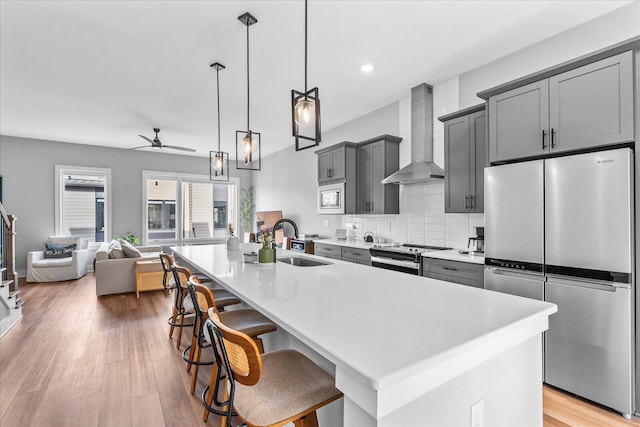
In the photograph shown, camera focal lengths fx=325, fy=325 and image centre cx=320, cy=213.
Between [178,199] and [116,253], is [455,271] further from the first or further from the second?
[178,199]

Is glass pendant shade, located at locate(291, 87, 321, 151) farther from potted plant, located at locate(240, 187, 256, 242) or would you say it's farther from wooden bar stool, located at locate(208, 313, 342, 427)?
potted plant, located at locate(240, 187, 256, 242)

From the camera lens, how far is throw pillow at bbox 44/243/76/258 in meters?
6.38

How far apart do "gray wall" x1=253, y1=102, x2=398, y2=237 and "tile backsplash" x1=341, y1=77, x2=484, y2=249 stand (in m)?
0.50

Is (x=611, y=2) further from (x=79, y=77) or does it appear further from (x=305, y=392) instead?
(x=79, y=77)

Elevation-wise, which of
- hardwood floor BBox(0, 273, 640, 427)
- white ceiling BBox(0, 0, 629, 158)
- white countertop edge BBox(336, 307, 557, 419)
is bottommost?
hardwood floor BBox(0, 273, 640, 427)

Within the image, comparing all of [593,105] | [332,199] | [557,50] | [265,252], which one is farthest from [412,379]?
[332,199]

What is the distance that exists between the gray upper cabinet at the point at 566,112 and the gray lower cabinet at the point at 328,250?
247 centimetres

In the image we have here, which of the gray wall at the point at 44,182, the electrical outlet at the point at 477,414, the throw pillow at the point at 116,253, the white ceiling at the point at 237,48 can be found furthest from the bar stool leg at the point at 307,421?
the gray wall at the point at 44,182

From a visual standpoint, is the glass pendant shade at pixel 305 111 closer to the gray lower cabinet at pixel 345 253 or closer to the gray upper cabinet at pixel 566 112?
the gray upper cabinet at pixel 566 112

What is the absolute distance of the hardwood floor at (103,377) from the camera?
2.04m

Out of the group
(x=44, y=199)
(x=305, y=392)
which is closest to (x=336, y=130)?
(x=305, y=392)

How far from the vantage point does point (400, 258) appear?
3.63 m

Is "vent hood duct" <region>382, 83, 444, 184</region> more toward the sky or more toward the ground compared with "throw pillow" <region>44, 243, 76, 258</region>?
more toward the sky

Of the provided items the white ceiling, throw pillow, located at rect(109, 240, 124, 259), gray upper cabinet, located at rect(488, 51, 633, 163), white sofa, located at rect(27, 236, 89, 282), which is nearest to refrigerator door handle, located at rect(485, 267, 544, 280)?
gray upper cabinet, located at rect(488, 51, 633, 163)
